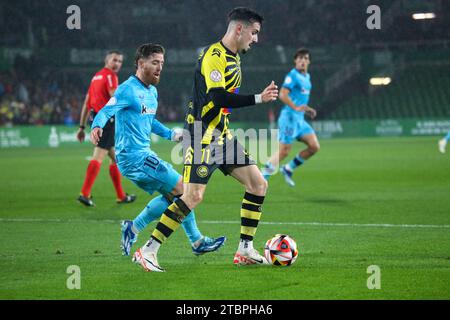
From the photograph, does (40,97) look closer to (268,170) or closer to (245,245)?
(268,170)

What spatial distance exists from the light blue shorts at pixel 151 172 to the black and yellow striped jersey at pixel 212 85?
0.72m

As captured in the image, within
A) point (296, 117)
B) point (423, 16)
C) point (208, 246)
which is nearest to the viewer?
point (208, 246)

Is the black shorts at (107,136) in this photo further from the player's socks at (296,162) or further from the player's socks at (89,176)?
the player's socks at (296,162)

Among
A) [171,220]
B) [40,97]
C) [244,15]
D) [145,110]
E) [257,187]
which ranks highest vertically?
[40,97]

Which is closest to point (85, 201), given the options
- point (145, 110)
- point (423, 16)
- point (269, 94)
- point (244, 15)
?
point (145, 110)

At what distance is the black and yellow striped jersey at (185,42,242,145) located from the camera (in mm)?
6754

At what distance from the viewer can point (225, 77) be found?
22.6ft

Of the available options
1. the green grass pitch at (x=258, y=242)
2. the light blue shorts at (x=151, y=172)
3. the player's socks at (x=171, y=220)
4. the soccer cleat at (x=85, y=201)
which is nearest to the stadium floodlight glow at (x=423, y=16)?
the green grass pitch at (x=258, y=242)

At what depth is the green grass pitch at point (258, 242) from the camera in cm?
590

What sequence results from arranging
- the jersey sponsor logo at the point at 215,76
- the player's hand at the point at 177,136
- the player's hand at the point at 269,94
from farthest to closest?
the player's hand at the point at 177,136, the jersey sponsor logo at the point at 215,76, the player's hand at the point at 269,94

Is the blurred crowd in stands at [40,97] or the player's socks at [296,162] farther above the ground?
the blurred crowd in stands at [40,97]

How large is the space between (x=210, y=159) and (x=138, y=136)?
4.15 feet

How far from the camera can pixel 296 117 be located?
14945mm

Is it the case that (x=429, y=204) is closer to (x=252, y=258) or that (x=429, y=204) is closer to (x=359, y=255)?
(x=359, y=255)
